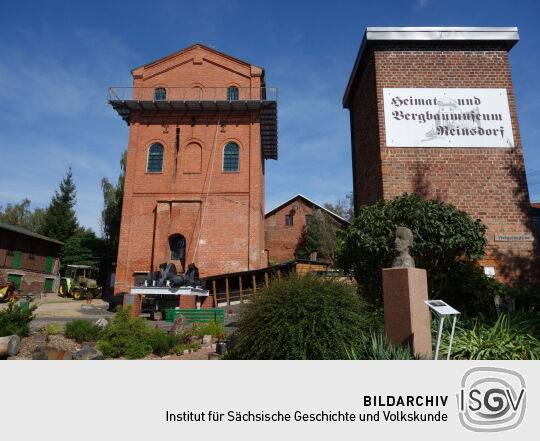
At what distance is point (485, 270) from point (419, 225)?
3262mm

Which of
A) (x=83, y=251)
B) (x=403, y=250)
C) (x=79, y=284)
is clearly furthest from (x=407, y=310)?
(x=83, y=251)

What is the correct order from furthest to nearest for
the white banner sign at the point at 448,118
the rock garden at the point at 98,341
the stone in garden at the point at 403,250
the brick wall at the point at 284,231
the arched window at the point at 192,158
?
the brick wall at the point at 284,231
the arched window at the point at 192,158
the white banner sign at the point at 448,118
the rock garden at the point at 98,341
the stone in garden at the point at 403,250

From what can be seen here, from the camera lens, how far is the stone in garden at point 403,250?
572 cm

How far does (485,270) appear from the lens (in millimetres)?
9141

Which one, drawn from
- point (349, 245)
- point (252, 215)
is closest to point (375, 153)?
point (349, 245)

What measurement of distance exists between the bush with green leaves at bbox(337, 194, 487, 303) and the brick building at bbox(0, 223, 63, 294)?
2810 centimetres

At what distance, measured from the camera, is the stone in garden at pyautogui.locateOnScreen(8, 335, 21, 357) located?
7.18m

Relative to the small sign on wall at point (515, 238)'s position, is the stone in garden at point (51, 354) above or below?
below

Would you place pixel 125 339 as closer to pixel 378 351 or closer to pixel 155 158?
pixel 378 351

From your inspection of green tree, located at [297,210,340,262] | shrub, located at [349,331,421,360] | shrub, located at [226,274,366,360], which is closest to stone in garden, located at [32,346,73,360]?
shrub, located at [226,274,366,360]

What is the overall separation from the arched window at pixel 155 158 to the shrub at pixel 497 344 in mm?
19251

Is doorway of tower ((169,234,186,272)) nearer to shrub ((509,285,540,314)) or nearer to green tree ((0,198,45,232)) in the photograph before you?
shrub ((509,285,540,314))

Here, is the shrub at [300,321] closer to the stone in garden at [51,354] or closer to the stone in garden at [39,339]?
the stone in garden at [51,354]

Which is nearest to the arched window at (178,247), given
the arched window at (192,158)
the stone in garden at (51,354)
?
the arched window at (192,158)
